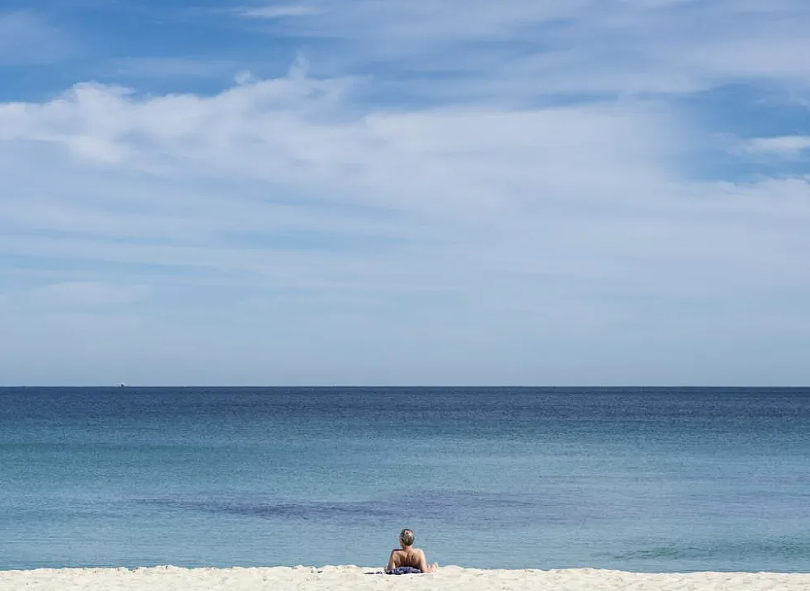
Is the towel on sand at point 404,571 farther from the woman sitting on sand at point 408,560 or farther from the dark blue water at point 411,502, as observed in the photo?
the dark blue water at point 411,502

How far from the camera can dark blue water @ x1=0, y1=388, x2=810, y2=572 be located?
21641mm

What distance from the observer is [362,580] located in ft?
54.6

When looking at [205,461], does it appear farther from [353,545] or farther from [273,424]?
[273,424]

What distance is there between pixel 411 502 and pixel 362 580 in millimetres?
13666

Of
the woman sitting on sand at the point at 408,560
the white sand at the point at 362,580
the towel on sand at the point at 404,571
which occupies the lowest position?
the white sand at the point at 362,580

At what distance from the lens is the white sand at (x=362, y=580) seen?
1591 cm

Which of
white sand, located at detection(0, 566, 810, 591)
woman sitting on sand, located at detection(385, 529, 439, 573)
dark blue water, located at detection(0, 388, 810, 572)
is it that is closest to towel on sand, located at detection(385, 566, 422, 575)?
woman sitting on sand, located at detection(385, 529, 439, 573)

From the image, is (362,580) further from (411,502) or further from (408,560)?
(411,502)

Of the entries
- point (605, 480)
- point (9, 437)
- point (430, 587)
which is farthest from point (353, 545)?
point (9, 437)

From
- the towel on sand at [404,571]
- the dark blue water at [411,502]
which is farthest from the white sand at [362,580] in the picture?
the dark blue water at [411,502]

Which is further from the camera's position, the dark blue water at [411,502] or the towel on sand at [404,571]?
the dark blue water at [411,502]

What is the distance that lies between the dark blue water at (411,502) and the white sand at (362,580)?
2.86 metres

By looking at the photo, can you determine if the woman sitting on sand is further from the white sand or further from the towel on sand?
the white sand

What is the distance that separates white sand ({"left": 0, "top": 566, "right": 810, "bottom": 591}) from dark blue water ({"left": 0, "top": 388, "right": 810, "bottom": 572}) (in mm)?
2859
